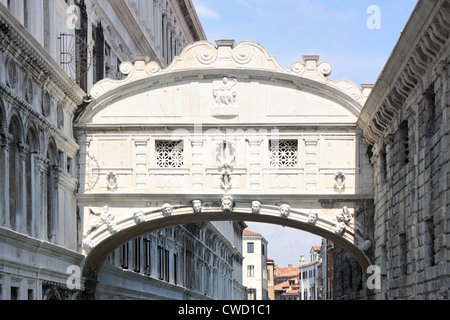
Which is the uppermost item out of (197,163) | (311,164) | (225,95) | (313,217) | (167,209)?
(225,95)

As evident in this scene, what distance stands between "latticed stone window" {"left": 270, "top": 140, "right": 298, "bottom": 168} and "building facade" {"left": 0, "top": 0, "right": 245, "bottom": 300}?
4839 mm

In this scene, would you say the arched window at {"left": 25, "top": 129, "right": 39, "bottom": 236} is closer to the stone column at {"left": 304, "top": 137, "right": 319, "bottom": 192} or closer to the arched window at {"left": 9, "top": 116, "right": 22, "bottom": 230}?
the arched window at {"left": 9, "top": 116, "right": 22, "bottom": 230}

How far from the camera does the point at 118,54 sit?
Result: 41.3 meters

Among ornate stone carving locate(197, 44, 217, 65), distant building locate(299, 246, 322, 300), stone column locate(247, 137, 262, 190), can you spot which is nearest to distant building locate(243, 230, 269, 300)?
distant building locate(299, 246, 322, 300)

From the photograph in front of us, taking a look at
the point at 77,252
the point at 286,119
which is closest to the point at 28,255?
the point at 77,252

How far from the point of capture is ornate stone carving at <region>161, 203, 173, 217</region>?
101 feet

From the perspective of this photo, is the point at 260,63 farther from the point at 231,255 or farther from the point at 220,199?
the point at 231,255

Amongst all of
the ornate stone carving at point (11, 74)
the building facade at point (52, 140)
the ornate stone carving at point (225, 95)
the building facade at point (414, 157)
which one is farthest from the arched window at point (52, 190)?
the building facade at point (414, 157)

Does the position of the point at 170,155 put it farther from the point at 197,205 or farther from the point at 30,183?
the point at 30,183

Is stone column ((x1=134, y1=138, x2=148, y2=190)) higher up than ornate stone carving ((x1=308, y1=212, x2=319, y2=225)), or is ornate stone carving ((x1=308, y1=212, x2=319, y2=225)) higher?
stone column ((x1=134, y1=138, x2=148, y2=190))

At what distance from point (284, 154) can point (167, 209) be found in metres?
3.80

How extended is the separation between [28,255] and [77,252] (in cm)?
472

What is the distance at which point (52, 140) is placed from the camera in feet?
94.1

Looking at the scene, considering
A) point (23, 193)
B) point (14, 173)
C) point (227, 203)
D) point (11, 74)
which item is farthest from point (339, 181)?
point (11, 74)
